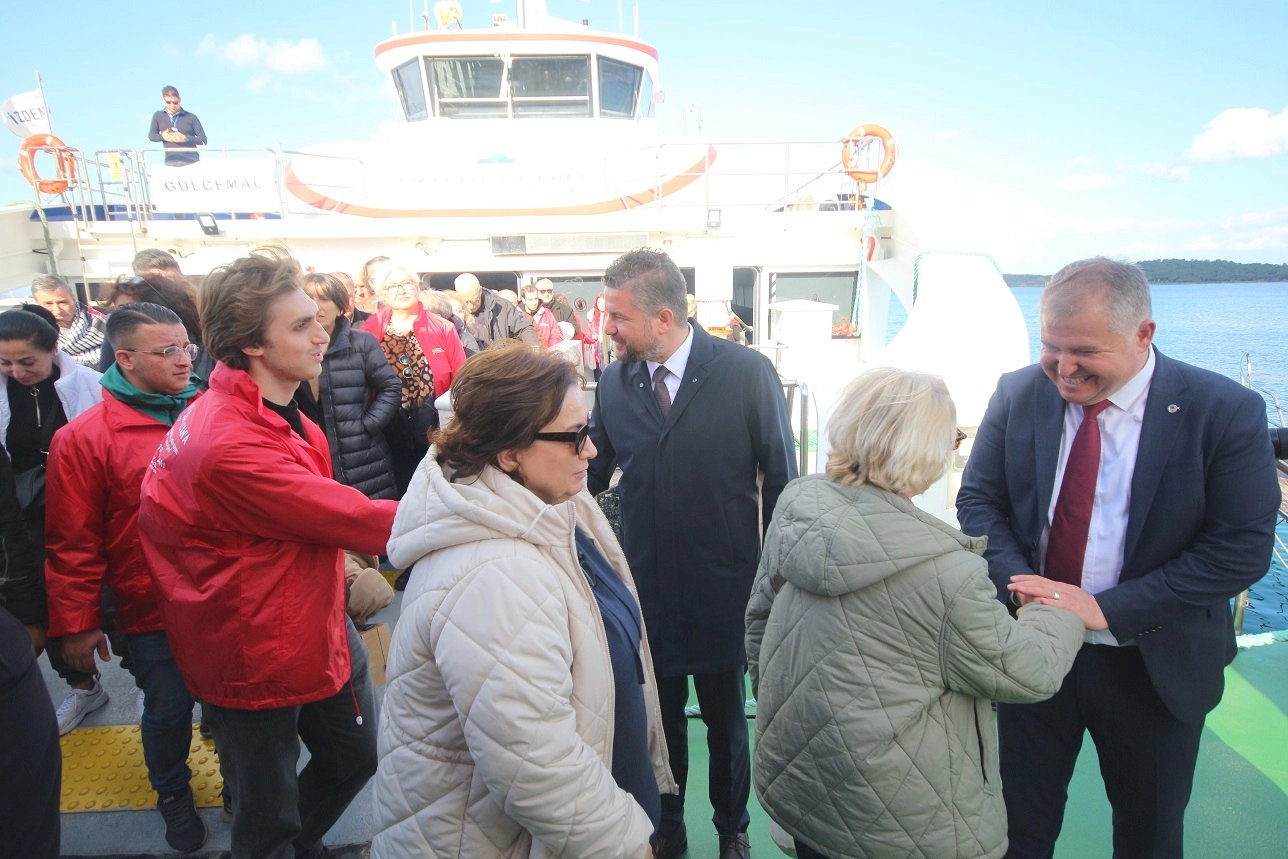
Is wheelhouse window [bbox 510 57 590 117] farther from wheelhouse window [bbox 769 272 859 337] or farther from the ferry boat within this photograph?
wheelhouse window [bbox 769 272 859 337]

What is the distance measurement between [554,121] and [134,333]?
31.7 ft

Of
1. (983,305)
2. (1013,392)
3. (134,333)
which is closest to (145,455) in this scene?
(134,333)

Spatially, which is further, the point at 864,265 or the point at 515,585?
the point at 864,265

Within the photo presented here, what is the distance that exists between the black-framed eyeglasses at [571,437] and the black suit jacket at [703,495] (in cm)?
89

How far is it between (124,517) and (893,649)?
2.26 metres

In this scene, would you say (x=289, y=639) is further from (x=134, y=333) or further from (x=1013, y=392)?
(x=1013, y=392)

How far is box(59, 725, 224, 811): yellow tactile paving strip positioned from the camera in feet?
8.89

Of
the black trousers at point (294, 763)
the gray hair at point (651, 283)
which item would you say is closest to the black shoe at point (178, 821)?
the black trousers at point (294, 763)

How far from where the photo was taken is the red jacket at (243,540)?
1.81m

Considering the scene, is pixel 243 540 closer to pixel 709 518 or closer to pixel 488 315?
pixel 709 518

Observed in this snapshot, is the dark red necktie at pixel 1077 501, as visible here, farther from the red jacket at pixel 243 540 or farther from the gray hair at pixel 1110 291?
the red jacket at pixel 243 540

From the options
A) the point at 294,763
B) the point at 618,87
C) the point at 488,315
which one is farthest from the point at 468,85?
the point at 294,763

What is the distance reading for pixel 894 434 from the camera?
5.09ft

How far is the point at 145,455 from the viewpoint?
228cm
